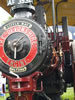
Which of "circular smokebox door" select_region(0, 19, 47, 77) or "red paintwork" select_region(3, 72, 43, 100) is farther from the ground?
"circular smokebox door" select_region(0, 19, 47, 77)

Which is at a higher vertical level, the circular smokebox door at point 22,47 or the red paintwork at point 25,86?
the circular smokebox door at point 22,47

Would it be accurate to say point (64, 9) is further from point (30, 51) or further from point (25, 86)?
point (25, 86)

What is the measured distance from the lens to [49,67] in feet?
9.96

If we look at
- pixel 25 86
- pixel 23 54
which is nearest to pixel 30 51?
pixel 23 54

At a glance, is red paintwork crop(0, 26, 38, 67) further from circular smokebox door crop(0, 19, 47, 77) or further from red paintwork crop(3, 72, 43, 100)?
red paintwork crop(3, 72, 43, 100)

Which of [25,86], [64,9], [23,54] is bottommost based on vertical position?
[25,86]

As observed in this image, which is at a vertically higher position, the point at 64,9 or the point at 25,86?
the point at 64,9

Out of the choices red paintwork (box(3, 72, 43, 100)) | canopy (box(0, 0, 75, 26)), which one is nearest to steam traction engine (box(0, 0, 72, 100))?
red paintwork (box(3, 72, 43, 100))

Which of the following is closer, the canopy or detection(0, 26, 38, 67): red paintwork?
detection(0, 26, 38, 67): red paintwork

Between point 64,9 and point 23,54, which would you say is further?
point 64,9

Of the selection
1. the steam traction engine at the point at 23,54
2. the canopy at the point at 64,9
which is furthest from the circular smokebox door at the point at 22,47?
the canopy at the point at 64,9

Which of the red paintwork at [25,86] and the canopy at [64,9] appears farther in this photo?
the canopy at [64,9]

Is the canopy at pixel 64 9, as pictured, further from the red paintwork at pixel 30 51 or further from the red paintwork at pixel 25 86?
the red paintwork at pixel 25 86

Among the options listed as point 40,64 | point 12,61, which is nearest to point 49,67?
point 40,64
